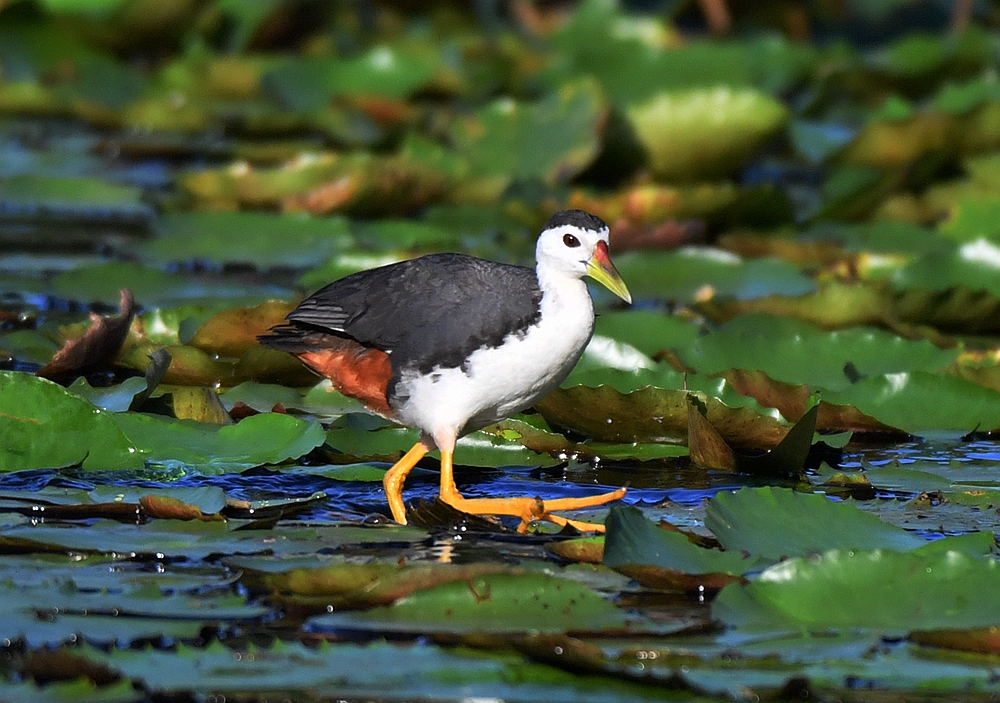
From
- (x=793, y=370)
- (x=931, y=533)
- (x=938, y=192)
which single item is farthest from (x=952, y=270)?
(x=931, y=533)

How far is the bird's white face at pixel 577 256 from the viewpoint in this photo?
4094mm

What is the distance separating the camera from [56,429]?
13.3ft

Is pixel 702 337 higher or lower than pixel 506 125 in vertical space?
lower

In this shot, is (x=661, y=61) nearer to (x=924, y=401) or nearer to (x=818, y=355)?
(x=818, y=355)

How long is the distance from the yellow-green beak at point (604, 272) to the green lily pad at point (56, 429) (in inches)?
54.6

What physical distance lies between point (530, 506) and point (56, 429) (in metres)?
1.36

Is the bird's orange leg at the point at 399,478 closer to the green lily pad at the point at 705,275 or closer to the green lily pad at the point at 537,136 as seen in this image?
the green lily pad at the point at 705,275

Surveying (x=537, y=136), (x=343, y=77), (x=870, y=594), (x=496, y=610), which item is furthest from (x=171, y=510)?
(x=343, y=77)

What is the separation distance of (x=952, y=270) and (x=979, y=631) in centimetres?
344

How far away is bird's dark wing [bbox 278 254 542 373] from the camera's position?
4.02 meters

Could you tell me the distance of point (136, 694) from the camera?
2.60m

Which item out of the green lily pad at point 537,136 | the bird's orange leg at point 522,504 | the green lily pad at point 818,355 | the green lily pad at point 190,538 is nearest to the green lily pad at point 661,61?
the green lily pad at point 537,136

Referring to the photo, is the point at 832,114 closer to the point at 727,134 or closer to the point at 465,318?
the point at 727,134

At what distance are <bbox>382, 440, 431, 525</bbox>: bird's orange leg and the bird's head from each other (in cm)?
66
